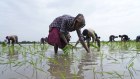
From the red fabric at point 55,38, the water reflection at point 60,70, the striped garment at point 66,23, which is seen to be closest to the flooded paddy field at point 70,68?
the water reflection at point 60,70

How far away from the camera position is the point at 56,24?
245 inches

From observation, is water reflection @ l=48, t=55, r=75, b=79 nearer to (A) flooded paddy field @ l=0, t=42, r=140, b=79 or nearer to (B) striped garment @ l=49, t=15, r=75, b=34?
(A) flooded paddy field @ l=0, t=42, r=140, b=79

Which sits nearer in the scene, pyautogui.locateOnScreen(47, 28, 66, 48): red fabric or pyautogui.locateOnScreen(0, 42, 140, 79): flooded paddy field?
pyautogui.locateOnScreen(0, 42, 140, 79): flooded paddy field

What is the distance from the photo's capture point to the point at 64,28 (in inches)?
234

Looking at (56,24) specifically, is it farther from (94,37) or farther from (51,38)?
(94,37)

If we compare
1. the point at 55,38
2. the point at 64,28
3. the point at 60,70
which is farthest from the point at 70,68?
the point at 55,38

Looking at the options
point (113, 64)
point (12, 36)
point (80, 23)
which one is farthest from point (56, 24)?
point (12, 36)

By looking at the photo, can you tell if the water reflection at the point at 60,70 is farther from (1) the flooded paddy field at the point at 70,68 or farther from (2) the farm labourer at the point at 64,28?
(2) the farm labourer at the point at 64,28

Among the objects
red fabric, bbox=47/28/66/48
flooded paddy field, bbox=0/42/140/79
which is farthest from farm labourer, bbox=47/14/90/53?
flooded paddy field, bbox=0/42/140/79

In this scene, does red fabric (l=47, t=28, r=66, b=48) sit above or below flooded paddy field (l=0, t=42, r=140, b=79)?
above

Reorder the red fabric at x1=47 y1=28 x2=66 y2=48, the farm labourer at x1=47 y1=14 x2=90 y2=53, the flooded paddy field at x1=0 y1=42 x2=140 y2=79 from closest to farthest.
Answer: the flooded paddy field at x1=0 y1=42 x2=140 y2=79, the farm labourer at x1=47 y1=14 x2=90 y2=53, the red fabric at x1=47 y1=28 x2=66 y2=48

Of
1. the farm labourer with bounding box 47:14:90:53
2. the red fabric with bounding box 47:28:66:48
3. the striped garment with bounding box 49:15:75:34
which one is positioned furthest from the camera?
the red fabric with bounding box 47:28:66:48

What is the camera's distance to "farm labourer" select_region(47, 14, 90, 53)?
18.2 ft

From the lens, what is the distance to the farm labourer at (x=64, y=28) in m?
5.56
